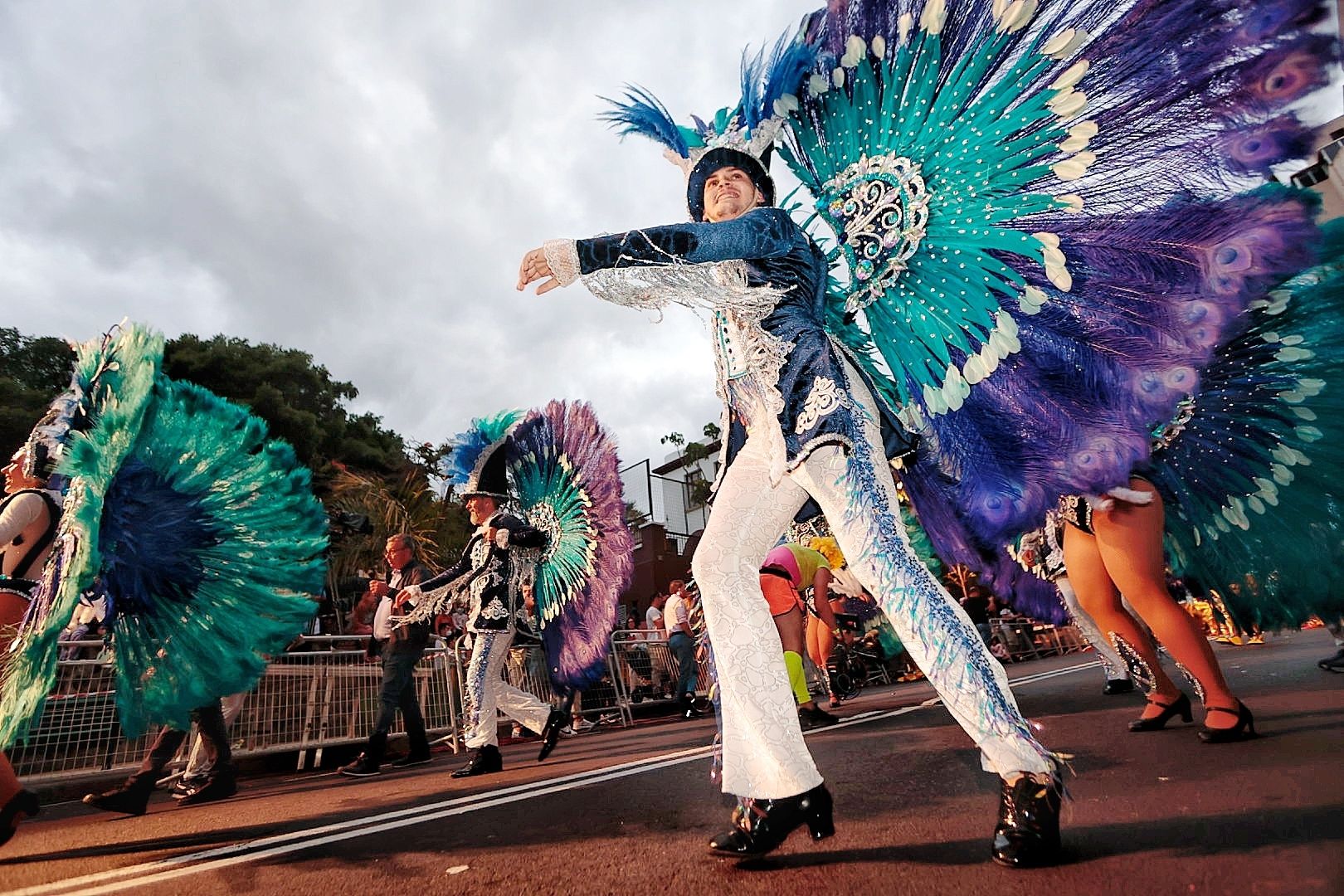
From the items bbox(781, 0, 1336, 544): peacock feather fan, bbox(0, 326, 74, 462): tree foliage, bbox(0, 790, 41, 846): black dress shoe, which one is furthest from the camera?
bbox(0, 326, 74, 462): tree foliage

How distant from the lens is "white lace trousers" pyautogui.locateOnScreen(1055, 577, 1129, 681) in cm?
457

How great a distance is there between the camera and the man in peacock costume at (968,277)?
1709mm

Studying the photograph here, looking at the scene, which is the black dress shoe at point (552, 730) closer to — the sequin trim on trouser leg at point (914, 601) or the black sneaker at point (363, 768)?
the black sneaker at point (363, 768)

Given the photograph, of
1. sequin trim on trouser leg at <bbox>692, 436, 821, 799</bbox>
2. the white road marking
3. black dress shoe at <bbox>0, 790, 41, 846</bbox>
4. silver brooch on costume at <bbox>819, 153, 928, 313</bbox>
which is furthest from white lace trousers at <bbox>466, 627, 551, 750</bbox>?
silver brooch on costume at <bbox>819, 153, 928, 313</bbox>

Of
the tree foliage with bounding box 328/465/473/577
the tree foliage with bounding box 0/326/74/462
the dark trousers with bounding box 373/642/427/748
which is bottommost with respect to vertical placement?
the dark trousers with bounding box 373/642/427/748

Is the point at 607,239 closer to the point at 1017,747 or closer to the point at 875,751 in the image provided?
the point at 1017,747

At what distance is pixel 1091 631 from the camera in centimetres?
496

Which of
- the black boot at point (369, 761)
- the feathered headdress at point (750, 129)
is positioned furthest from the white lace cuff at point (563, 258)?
the black boot at point (369, 761)

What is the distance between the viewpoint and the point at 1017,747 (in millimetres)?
1589

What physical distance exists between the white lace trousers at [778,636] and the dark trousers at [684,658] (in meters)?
7.24

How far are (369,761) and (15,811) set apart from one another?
2.62 m

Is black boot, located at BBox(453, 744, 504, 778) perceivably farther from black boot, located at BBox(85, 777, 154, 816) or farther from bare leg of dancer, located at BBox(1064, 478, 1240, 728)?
bare leg of dancer, located at BBox(1064, 478, 1240, 728)

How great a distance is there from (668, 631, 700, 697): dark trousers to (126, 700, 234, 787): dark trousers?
18.0ft

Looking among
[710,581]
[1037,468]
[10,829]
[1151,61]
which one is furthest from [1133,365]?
[10,829]
